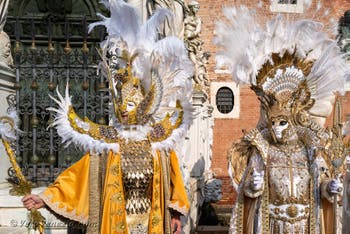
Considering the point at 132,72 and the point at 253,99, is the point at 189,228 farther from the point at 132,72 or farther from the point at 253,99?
the point at 253,99

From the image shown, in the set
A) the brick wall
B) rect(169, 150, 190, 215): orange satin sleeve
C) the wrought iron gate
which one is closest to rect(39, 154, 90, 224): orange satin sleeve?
rect(169, 150, 190, 215): orange satin sleeve

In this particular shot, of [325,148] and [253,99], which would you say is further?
[253,99]

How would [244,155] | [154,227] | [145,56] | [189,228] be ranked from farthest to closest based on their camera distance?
[189,228]
[244,155]
[145,56]
[154,227]

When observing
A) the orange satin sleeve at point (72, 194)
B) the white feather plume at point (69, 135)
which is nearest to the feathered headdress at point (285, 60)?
the white feather plume at point (69, 135)

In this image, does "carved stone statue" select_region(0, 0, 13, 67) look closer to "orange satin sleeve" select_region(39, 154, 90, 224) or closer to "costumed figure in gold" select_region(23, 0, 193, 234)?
"costumed figure in gold" select_region(23, 0, 193, 234)

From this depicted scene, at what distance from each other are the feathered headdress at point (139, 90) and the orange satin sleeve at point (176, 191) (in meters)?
0.17

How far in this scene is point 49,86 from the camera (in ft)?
27.0

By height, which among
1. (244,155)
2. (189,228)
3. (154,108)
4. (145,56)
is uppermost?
(145,56)

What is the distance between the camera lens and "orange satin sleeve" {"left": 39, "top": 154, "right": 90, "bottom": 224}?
5023 millimetres

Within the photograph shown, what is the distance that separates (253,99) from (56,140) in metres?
10.1

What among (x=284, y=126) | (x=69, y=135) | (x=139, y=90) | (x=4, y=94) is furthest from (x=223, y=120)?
(x=69, y=135)

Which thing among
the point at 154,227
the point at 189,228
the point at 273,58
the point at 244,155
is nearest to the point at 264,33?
the point at 273,58

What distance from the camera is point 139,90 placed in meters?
5.44

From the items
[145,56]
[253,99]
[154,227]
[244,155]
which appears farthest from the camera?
[253,99]
